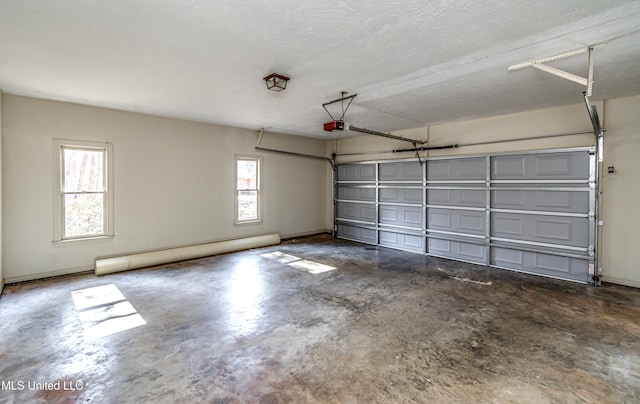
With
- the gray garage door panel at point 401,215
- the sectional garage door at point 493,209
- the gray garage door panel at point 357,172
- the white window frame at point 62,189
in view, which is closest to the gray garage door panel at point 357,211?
the sectional garage door at point 493,209

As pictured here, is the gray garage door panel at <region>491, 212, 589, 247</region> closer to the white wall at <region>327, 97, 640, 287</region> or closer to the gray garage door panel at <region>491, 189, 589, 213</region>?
the gray garage door panel at <region>491, 189, 589, 213</region>

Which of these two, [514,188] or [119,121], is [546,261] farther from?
[119,121]

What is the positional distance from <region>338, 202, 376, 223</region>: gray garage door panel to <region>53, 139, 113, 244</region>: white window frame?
518 cm

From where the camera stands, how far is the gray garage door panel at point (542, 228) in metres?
4.55

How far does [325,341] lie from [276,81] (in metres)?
2.88

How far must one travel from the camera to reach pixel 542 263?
4.88 metres

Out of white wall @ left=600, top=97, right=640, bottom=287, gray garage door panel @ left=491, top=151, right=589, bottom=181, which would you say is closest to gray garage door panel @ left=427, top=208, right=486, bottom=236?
gray garage door panel @ left=491, top=151, right=589, bottom=181

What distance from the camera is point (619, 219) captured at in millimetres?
4289

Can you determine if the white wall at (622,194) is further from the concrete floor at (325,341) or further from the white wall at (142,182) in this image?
the white wall at (142,182)

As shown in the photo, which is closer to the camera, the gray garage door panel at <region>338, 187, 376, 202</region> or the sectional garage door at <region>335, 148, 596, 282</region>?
the sectional garage door at <region>335, 148, 596, 282</region>

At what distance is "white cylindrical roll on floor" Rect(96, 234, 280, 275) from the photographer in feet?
16.0

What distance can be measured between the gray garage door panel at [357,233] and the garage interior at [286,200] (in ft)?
0.28

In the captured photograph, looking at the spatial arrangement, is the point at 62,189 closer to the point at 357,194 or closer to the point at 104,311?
the point at 104,311

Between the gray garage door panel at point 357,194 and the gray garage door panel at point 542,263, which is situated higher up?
the gray garage door panel at point 357,194
